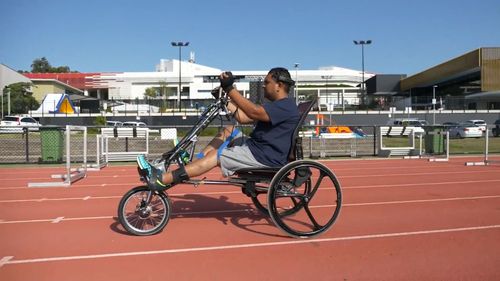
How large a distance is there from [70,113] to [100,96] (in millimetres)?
56156

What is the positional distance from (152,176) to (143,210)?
390 mm

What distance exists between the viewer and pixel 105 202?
7305 mm

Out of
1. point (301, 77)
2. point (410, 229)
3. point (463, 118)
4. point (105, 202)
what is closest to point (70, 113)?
point (463, 118)

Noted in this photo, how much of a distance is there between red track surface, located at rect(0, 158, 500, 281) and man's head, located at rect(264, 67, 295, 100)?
1483 mm

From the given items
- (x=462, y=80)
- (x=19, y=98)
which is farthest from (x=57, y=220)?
(x=19, y=98)

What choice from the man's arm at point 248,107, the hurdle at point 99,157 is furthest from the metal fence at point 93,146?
the man's arm at point 248,107

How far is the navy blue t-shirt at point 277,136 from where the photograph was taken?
4980 millimetres

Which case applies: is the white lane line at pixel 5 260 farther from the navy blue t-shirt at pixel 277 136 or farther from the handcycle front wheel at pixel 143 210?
the navy blue t-shirt at pixel 277 136

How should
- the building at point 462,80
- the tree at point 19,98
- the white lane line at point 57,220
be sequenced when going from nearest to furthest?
the white lane line at point 57,220 → the building at point 462,80 → the tree at point 19,98

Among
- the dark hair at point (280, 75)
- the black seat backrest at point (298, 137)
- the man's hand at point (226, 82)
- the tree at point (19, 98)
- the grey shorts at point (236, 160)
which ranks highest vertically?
the tree at point (19, 98)

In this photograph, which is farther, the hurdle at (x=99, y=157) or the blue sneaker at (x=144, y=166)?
the hurdle at (x=99, y=157)

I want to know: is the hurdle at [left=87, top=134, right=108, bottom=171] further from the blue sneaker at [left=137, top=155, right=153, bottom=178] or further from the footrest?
the footrest

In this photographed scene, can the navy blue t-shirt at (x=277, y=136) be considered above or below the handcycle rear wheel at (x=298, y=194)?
above

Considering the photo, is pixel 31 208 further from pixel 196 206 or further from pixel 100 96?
pixel 100 96
